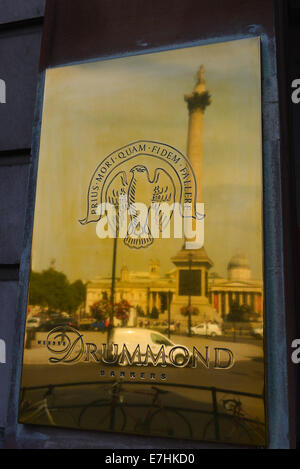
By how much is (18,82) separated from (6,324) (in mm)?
2263

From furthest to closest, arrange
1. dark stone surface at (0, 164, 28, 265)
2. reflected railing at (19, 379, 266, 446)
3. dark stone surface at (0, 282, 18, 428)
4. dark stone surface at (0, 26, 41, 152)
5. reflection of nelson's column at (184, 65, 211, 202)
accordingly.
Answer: dark stone surface at (0, 26, 41, 152) < dark stone surface at (0, 164, 28, 265) < dark stone surface at (0, 282, 18, 428) < reflection of nelson's column at (184, 65, 211, 202) < reflected railing at (19, 379, 266, 446)

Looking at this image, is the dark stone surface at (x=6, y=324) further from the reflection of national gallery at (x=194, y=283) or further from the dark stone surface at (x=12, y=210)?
the reflection of national gallery at (x=194, y=283)

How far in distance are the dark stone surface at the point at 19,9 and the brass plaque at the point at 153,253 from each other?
108 centimetres

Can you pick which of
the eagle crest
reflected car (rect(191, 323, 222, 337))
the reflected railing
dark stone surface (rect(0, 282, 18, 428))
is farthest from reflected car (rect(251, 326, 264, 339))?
dark stone surface (rect(0, 282, 18, 428))

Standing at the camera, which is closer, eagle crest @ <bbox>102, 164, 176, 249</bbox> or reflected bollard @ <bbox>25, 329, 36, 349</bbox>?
eagle crest @ <bbox>102, 164, 176, 249</bbox>

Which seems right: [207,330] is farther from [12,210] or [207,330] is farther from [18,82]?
[18,82]

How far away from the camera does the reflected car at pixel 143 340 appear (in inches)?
118

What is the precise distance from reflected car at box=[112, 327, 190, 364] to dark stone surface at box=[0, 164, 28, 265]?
4.12 ft

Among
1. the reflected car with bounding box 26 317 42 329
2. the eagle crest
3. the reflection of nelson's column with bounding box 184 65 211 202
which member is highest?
the reflection of nelson's column with bounding box 184 65 211 202

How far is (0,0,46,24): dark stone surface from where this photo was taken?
4.23 meters

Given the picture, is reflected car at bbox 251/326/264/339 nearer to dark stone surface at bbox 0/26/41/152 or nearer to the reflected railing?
the reflected railing

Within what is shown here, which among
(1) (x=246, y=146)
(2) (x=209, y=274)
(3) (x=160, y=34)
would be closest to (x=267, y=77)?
(1) (x=246, y=146)

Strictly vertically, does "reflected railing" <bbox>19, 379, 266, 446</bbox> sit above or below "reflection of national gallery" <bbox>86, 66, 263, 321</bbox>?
below

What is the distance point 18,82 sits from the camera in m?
4.27
